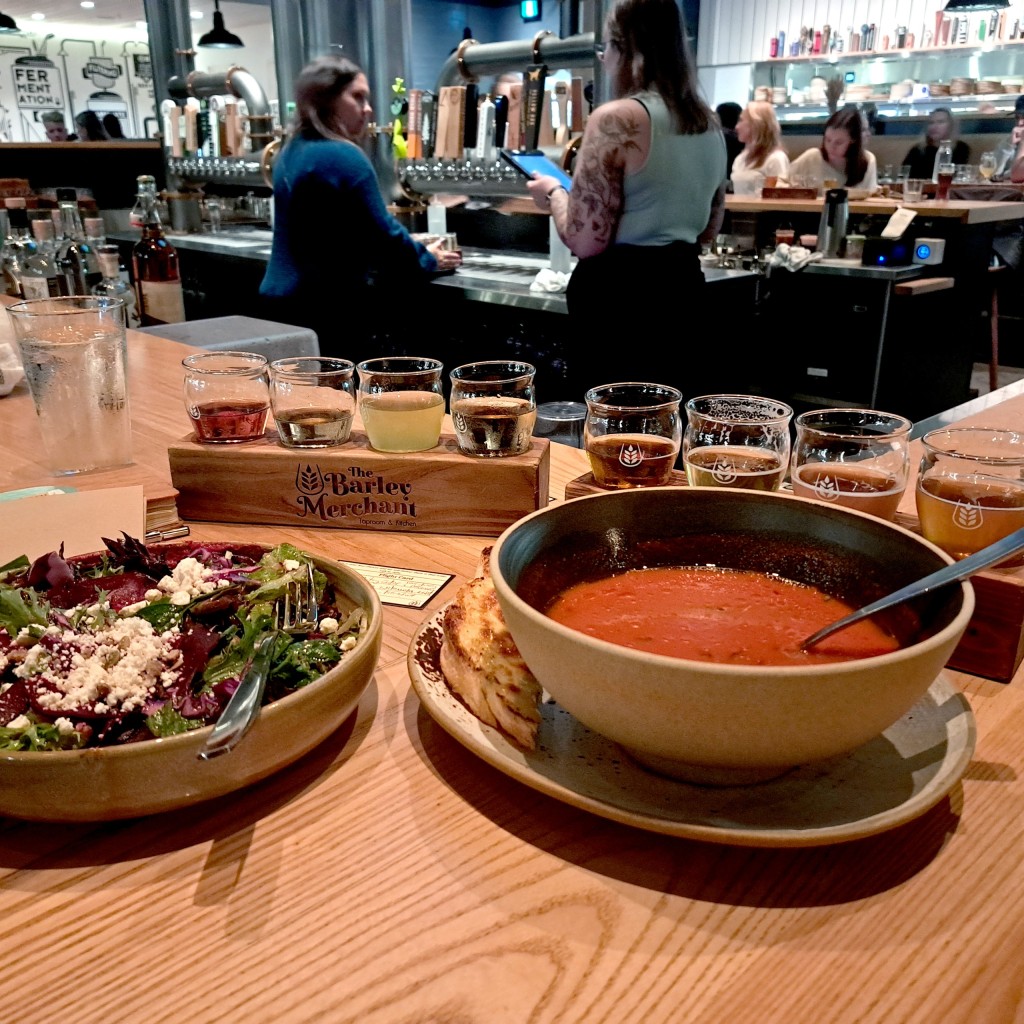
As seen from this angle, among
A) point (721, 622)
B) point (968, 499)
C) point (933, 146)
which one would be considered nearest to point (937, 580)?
point (721, 622)

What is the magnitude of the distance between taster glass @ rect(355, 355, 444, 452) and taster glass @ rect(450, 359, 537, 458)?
0.12 feet

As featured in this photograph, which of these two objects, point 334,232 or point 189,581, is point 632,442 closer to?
point 189,581

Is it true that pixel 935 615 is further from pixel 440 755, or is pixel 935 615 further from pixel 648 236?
pixel 648 236

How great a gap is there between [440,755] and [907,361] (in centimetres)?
489

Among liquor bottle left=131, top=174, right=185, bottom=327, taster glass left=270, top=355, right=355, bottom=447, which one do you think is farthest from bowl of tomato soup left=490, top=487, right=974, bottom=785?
liquor bottle left=131, top=174, right=185, bottom=327

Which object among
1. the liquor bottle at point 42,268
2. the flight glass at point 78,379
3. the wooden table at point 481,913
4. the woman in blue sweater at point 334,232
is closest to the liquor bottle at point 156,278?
the liquor bottle at point 42,268

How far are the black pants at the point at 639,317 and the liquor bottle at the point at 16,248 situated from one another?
1.86m

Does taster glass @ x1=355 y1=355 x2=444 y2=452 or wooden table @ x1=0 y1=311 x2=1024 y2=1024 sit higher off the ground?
taster glass @ x1=355 y1=355 x2=444 y2=452

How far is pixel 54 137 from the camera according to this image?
29.8ft

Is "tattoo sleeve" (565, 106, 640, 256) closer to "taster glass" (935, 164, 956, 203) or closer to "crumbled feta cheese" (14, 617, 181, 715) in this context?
"crumbled feta cheese" (14, 617, 181, 715)

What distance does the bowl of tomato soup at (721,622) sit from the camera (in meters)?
0.55

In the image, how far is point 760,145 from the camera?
7152 mm

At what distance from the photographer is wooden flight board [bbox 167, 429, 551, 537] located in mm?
1178

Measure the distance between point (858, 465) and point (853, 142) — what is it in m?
6.80
